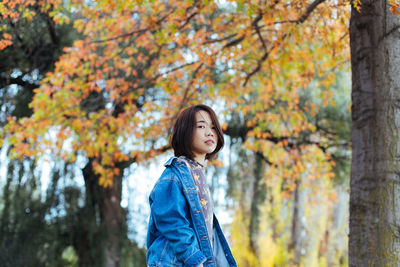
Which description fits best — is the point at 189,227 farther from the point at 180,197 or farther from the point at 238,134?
the point at 238,134

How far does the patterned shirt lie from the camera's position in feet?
6.56

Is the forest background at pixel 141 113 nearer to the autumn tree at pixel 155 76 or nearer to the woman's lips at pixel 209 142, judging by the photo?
the autumn tree at pixel 155 76

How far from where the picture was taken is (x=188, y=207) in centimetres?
190

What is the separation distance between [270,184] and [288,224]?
3738 millimetres

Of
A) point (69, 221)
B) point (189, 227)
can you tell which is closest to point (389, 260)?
point (189, 227)

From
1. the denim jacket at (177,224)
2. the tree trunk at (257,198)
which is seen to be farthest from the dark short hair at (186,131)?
the tree trunk at (257,198)

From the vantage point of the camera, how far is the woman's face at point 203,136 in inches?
83.5

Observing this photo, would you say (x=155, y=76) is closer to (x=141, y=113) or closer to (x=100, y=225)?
(x=141, y=113)

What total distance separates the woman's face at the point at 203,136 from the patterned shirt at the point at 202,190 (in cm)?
6

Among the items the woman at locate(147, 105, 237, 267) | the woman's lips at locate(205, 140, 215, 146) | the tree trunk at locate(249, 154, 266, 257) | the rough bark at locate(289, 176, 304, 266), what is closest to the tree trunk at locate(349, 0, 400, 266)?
the woman at locate(147, 105, 237, 267)

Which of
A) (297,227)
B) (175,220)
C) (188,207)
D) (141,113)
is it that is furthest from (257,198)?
(175,220)

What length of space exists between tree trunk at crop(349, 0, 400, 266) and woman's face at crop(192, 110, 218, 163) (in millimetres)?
1398

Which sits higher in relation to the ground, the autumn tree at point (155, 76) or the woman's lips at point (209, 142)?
the autumn tree at point (155, 76)

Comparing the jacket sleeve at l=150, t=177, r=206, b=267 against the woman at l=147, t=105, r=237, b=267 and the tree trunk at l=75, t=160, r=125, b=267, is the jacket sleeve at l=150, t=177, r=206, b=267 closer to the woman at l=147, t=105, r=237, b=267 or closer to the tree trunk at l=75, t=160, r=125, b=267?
the woman at l=147, t=105, r=237, b=267
